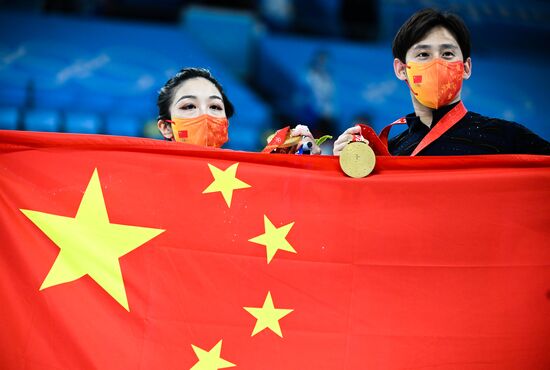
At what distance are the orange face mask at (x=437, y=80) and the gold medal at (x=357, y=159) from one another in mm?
355

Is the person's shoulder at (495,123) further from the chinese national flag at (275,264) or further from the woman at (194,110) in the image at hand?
the woman at (194,110)

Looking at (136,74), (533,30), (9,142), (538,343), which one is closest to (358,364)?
(538,343)

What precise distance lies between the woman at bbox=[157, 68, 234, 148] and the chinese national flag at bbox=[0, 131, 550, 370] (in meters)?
0.43

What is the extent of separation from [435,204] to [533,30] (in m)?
7.87

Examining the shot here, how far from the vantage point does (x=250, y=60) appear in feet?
26.6

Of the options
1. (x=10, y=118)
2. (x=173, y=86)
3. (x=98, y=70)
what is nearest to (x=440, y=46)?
(x=173, y=86)

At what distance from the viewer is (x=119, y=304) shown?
193cm

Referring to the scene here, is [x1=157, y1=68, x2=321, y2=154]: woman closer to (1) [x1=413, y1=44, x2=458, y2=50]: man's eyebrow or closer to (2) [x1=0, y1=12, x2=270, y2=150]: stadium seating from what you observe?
(1) [x1=413, y1=44, x2=458, y2=50]: man's eyebrow

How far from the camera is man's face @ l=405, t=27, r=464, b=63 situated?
219 centimetres

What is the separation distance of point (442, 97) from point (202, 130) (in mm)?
844

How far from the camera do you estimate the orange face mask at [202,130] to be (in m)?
2.43

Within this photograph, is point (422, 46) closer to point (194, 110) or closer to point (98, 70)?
point (194, 110)

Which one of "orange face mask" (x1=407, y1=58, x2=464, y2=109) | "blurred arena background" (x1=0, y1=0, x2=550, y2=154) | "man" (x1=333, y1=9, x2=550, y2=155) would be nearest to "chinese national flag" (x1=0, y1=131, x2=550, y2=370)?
"man" (x1=333, y1=9, x2=550, y2=155)

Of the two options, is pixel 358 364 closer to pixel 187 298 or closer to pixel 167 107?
pixel 187 298
